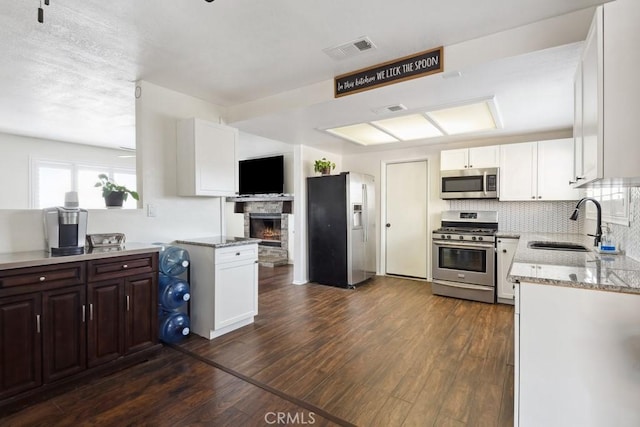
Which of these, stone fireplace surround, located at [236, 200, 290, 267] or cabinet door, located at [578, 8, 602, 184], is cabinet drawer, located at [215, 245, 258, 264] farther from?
stone fireplace surround, located at [236, 200, 290, 267]

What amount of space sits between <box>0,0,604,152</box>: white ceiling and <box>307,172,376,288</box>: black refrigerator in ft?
4.39

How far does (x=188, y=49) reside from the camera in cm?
247

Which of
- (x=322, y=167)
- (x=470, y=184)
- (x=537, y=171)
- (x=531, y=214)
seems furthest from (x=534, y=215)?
(x=322, y=167)

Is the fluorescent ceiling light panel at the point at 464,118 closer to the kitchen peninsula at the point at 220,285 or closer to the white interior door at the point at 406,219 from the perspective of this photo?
the white interior door at the point at 406,219

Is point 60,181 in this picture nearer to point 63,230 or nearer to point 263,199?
point 263,199

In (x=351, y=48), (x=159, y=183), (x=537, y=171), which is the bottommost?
(x=159, y=183)

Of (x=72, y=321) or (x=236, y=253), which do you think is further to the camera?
(x=236, y=253)

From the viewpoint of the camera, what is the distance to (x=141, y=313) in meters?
2.59

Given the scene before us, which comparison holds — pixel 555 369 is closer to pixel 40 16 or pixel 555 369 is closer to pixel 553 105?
pixel 553 105

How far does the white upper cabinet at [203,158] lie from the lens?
322cm

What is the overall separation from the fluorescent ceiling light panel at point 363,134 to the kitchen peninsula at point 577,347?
3.17 meters

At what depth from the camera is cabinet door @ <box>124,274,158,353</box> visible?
250 cm

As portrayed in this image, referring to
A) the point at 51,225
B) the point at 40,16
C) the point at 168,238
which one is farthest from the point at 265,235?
the point at 40,16

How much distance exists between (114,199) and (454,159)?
4.37 metres
